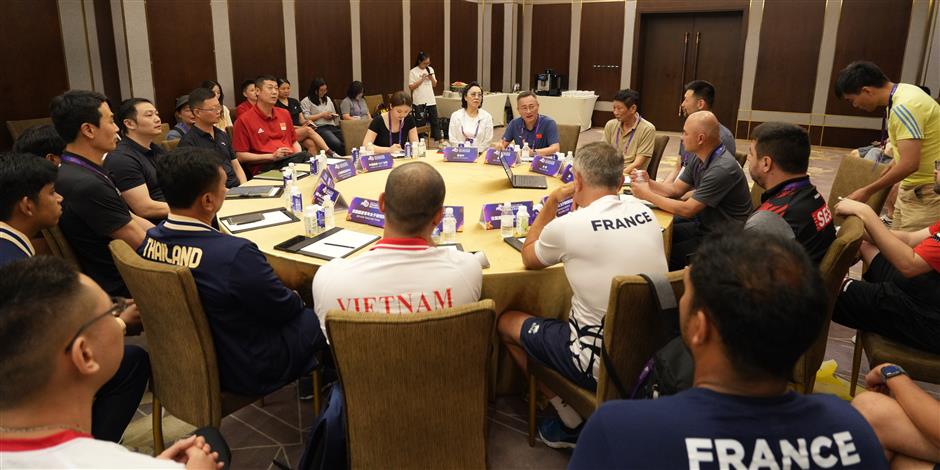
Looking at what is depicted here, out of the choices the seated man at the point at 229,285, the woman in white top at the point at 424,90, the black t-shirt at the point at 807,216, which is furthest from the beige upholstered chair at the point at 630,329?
the woman in white top at the point at 424,90

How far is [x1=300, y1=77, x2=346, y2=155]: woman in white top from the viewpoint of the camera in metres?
8.39

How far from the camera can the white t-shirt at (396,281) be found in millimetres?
1919

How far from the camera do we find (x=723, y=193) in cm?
342

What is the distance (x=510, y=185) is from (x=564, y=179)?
44cm

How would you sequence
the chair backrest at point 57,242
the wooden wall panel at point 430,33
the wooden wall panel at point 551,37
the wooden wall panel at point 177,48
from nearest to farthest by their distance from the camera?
1. the chair backrest at point 57,242
2. the wooden wall panel at point 177,48
3. the wooden wall panel at point 430,33
4. the wooden wall panel at point 551,37

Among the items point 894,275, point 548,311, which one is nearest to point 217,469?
point 548,311

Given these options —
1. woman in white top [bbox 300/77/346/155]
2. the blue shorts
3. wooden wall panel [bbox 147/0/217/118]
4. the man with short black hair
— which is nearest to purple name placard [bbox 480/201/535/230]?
the blue shorts

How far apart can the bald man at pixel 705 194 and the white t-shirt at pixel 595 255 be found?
1194mm

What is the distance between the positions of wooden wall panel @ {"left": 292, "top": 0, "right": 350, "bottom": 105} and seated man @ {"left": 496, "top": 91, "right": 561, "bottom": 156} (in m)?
4.51

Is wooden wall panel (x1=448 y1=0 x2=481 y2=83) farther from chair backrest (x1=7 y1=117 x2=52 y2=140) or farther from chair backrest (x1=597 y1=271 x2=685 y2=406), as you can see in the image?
chair backrest (x1=597 y1=271 x2=685 y2=406)

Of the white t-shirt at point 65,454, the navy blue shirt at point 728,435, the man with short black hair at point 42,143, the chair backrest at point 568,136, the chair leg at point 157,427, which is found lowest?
the chair leg at point 157,427

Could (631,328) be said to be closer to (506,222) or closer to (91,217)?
(506,222)

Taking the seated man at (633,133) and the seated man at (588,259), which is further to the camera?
the seated man at (633,133)

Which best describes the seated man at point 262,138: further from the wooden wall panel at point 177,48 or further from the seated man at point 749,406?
the seated man at point 749,406
